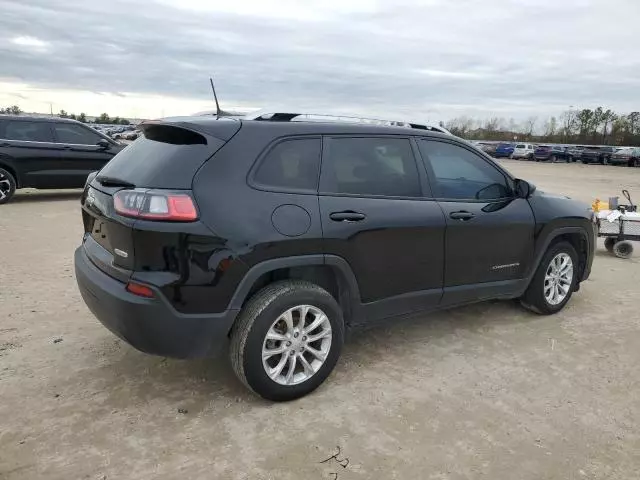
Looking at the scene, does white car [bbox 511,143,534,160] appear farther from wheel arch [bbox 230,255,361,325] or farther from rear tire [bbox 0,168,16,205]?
wheel arch [bbox 230,255,361,325]

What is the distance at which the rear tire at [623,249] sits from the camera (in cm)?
747

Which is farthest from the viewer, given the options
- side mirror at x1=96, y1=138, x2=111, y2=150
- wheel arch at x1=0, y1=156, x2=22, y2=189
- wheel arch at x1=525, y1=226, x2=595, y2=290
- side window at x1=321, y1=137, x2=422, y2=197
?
side mirror at x1=96, y1=138, x2=111, y2=150

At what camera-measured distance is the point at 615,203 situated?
26.0 ft

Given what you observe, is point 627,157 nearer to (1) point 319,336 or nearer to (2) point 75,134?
(2) point 75,134

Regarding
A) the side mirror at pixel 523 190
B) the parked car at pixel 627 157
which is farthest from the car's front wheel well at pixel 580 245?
the parked car at pixel 627 157

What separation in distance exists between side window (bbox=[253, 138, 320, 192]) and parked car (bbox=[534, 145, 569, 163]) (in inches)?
2013

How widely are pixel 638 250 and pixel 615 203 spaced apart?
0.86 m

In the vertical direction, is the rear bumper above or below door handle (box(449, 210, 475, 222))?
below

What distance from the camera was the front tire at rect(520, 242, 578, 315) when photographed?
4.74m

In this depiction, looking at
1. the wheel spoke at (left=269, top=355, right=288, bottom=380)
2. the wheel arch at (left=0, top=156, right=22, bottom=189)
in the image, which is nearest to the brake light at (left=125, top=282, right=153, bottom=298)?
the wheel spoke at (left=269, top=355, right=288, bottom=380)

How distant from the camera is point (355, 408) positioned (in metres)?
3.21

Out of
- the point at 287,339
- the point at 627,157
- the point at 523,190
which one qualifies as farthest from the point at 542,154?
the point at 287,339

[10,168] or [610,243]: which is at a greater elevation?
[10,168]

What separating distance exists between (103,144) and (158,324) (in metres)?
9.69
